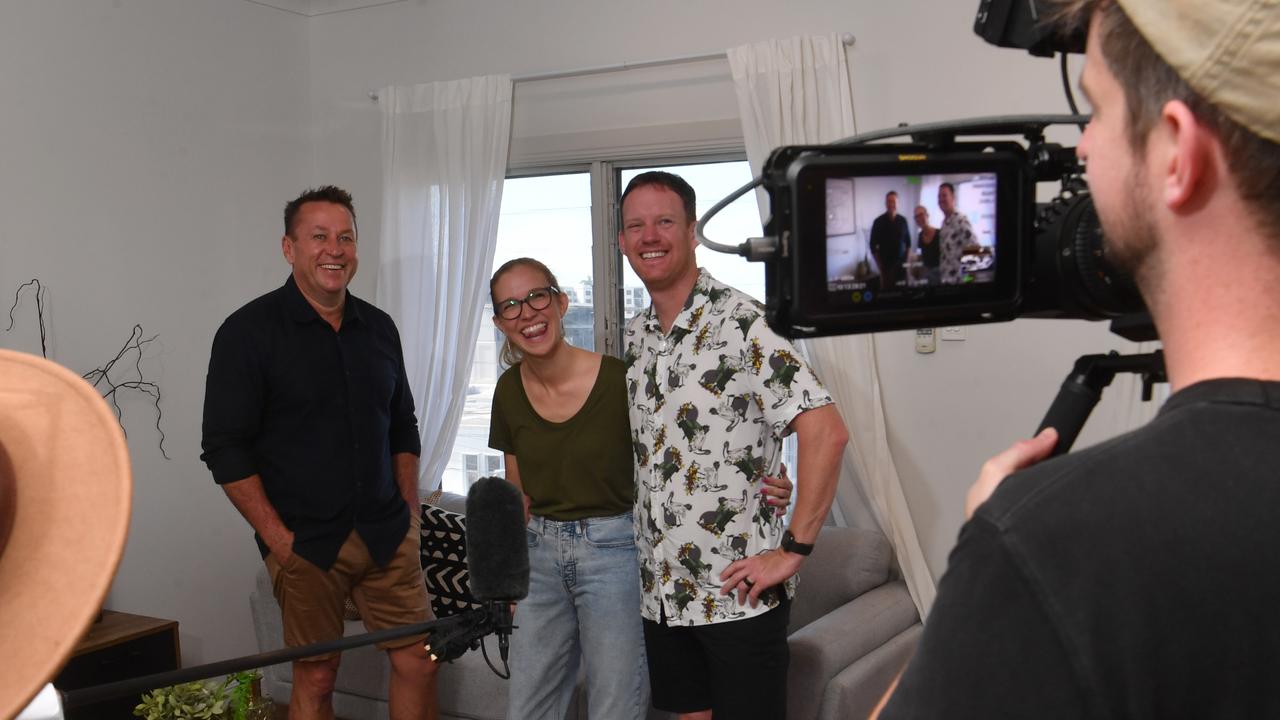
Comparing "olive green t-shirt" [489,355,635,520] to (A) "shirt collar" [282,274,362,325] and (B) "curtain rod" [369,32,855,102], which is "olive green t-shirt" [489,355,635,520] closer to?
(A) "shirt collar" [282,274,362,325]

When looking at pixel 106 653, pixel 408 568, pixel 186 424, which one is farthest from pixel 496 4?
pixel 106 653

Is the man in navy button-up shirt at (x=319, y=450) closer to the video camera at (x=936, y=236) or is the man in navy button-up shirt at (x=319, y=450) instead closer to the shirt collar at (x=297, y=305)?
the shirt collar at (x=297, y=305)

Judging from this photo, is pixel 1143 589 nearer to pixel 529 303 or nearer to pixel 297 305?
pixel 529 303

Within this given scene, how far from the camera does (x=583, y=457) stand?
7.17ft

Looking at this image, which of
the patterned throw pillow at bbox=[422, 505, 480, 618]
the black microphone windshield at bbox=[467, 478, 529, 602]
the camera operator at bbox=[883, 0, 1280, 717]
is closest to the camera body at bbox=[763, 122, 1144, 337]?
the camera operator at bbox=[883, 0, 1280, 717]

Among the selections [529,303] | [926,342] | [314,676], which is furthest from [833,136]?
[314,676]

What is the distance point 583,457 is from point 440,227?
2.19 metres

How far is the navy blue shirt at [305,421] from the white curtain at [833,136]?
4.84 ft

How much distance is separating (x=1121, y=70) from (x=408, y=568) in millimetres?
2537

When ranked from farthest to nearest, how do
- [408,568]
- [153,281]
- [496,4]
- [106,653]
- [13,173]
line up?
[496,4] < [153,281] < [13,173] < [106,653] < [408,568]

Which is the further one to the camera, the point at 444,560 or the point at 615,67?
the point at 615,67

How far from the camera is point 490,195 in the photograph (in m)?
4.05

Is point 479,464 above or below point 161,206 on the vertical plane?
below

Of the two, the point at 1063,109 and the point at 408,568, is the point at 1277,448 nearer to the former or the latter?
the point at 408,568
